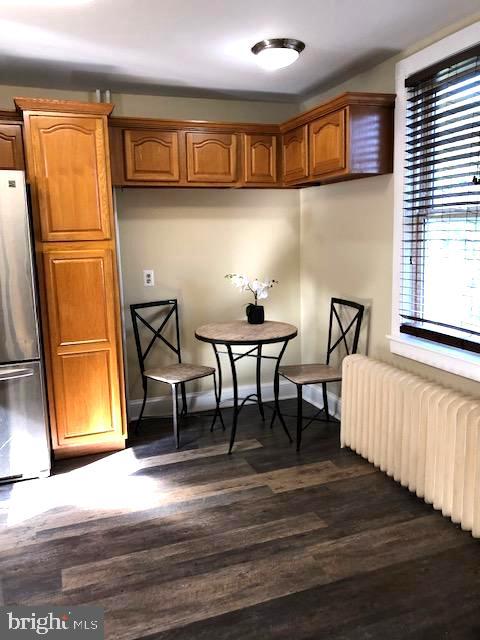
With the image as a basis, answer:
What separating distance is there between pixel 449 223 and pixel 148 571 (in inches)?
90.4

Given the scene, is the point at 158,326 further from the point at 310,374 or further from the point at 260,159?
the point at 260,159

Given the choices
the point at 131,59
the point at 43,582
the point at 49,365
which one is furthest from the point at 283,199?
the point at 43,582

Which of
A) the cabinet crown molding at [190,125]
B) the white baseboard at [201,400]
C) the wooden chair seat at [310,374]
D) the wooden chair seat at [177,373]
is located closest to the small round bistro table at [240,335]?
the wooden chair seat at [310,374]

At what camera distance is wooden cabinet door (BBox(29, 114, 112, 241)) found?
120 inches

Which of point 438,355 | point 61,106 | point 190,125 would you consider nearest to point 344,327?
point 438,355

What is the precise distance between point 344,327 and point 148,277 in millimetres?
1547

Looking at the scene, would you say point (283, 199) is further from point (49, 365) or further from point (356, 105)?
point (49, 365)

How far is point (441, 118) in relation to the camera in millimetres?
2732

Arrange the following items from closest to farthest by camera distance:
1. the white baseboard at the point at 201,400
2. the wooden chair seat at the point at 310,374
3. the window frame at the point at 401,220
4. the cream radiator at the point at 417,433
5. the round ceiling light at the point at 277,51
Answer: the cream radiator at the point at 417,433
the window frame at the point at 401,220
the round ceiling light at the point at 277,51
the wooden chair seat at the point at 310,374
the white baseboard at the point at 201,400

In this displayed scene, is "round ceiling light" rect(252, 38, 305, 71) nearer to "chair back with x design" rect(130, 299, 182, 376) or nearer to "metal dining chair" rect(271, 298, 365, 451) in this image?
"metal dining chair" rect(271, 298, 365, 451)

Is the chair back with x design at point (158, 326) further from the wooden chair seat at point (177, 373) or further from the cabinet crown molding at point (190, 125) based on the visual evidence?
the cabinet crown molding at point (190, 125)

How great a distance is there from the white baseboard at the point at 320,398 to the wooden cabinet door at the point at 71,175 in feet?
6.89

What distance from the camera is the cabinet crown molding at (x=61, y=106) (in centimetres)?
296

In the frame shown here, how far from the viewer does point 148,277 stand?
156 inches
